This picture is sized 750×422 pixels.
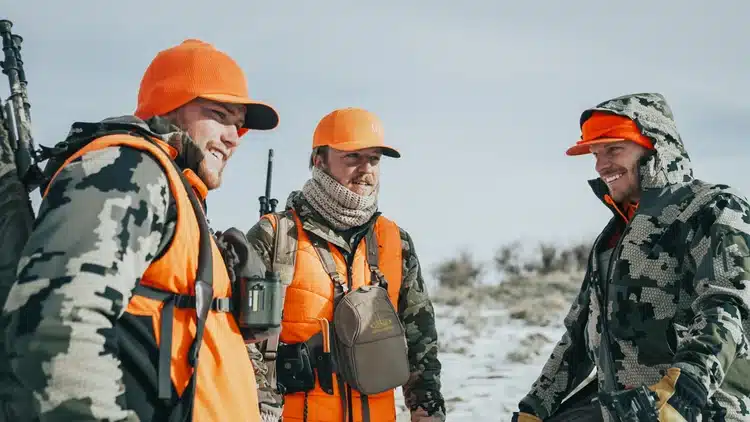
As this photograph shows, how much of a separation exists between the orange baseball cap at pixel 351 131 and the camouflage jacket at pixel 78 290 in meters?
2.14

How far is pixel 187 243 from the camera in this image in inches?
72.0

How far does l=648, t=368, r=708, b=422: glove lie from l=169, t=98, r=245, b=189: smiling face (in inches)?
70.3

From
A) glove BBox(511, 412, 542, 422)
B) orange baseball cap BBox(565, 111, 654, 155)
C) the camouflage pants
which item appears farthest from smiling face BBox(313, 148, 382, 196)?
the camouflage pants

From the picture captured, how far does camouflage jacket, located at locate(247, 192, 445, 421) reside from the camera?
3547 mm

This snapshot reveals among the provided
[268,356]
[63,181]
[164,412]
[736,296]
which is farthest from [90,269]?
[736,296]

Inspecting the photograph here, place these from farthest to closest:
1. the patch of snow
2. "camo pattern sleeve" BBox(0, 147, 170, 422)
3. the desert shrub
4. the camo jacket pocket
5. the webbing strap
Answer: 1. the desert shrub
2. the patch of snow
3. the camo jacket pocket
4. the webbing strap
5. "camo pattern sleeve" BBox(0, 147, 170, 422)

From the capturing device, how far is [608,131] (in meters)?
3.19

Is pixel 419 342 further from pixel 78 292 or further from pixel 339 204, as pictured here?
pixel 78 292

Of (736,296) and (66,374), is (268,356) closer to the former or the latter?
(66,374)

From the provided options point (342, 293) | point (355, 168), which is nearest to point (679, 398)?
point (342, 293)

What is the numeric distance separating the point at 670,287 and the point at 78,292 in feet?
7.68

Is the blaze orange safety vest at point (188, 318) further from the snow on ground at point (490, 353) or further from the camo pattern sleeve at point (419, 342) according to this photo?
the snow on ground at point (490, 353)

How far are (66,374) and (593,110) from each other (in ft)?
8.49

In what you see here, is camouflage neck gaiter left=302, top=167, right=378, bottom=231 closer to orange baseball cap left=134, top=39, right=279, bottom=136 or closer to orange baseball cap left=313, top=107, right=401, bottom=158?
orange baseball cap left=313, top=107, right=401, bottom=158
